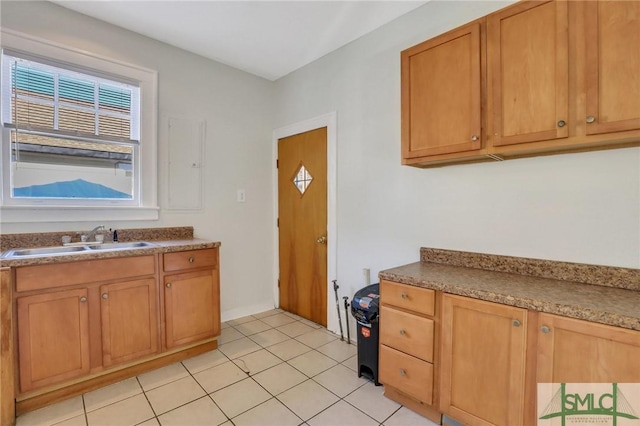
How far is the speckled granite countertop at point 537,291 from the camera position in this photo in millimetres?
1201

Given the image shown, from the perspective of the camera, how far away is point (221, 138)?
10.6 feet

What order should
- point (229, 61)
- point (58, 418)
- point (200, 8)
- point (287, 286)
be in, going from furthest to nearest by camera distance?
point (287, 286)
point (229, 61)
point (200, 8)
point (58, 418)

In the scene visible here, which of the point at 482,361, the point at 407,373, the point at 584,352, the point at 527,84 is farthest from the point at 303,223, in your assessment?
the point at 584,352

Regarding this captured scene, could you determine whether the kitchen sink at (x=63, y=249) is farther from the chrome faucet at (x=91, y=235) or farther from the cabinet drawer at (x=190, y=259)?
the cabinet drawer at (x=190, y=259)

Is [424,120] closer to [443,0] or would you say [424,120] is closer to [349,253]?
[443,0]

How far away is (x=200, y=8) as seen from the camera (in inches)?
91.0

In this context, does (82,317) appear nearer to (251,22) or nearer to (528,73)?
(251,22)

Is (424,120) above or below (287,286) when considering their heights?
above

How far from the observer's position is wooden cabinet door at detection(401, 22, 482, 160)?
1.73 metres

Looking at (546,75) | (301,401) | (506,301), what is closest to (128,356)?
(301,401)

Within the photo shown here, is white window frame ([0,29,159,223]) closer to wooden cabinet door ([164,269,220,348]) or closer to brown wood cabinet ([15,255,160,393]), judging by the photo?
brown wood cabinet ([15,255,160,393])

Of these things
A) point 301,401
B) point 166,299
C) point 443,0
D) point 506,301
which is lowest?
point 301,401

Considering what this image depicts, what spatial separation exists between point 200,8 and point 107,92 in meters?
1.11

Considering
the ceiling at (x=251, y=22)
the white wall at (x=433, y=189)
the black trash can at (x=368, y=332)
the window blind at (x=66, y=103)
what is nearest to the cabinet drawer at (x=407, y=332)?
the black trash can at (x=368, y=332)
